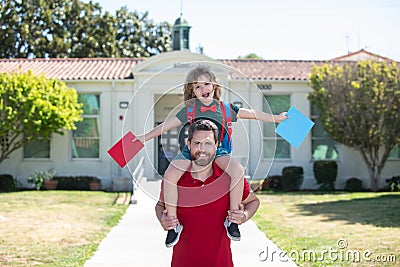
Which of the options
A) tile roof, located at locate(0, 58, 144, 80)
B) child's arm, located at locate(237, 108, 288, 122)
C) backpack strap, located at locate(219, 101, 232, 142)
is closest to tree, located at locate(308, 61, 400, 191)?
tile roof, located at locate(0, 58, 144, 80)

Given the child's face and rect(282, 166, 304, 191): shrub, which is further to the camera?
rect(282, 166, 304, 191): shrub

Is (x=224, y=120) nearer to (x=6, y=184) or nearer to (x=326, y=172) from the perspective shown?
(x=326, y=172)

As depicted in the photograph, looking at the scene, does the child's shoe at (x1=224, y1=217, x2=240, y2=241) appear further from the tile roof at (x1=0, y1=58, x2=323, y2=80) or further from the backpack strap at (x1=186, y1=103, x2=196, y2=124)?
the tile roof at (x1=0, y1=58, x2=323, y2=80)

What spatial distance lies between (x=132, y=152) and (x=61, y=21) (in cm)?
3036

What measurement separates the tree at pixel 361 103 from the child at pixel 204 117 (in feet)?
45.0

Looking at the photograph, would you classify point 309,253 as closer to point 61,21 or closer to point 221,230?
point 221,230

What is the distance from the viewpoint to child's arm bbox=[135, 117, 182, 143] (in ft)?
13.1

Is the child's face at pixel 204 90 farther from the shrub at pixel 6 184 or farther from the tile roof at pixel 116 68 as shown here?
the shrub at pixel 6 184

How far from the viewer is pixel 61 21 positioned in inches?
1303

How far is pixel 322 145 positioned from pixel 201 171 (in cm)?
1613

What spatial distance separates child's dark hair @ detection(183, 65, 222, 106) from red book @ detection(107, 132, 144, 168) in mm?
446

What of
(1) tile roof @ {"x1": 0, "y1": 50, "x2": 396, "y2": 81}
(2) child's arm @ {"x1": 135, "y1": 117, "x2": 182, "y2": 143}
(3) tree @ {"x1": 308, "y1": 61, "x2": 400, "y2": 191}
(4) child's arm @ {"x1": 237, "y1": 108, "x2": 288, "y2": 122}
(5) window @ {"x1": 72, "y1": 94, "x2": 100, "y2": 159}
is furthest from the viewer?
(1) tile roof @ {"x1": 0, "y1": 50, "x2": 396, "y2": 81}

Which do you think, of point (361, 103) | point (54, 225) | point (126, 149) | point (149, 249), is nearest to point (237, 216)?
point (126, 149)

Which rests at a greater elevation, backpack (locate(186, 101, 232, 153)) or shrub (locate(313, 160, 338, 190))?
backpack (locate(186, 101, 232, 153))
